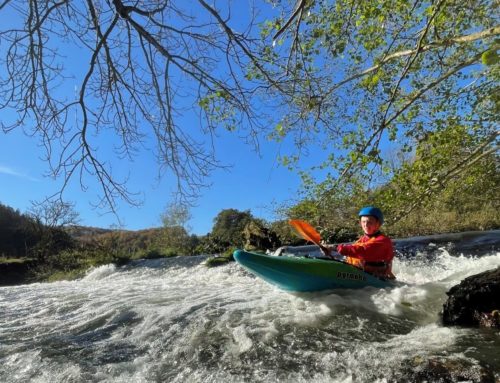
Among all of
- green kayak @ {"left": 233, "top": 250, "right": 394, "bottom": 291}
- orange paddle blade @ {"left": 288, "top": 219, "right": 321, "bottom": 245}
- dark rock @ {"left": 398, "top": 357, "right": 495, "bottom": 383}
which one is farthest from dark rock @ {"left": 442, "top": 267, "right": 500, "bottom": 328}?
orange paddle blade @ {"left": 288, "top": 219, "right": 321, "bottom": 245}

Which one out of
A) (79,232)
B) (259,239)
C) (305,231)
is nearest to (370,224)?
(305,231)

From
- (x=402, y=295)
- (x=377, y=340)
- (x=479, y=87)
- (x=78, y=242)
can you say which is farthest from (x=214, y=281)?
(x=78, y=242)

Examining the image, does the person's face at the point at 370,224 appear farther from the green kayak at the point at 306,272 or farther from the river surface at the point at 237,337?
the river surface at the point at 237,337

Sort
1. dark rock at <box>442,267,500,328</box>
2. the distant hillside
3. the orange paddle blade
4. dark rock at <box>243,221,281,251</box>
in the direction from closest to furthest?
1. dark rock at <box>442,267,500,328</box>
2. the distant hillside
3. the orange paddle blade
4. dark rock at <box>243,221,281,251</box>

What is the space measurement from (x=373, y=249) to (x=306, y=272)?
108 cm

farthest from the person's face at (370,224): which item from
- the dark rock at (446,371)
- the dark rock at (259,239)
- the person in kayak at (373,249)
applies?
the dark rock at (259,239)

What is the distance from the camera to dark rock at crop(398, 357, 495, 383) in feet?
8.65

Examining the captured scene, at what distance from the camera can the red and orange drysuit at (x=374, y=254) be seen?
5672 millimetres

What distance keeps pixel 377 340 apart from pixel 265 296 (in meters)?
2.51

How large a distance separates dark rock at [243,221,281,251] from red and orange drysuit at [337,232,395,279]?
790 cm

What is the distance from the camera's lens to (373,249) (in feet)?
18.8

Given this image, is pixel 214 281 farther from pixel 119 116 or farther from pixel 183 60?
pixel 183 60

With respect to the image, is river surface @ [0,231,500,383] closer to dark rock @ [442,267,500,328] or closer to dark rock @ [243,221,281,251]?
dark rock @ [442,267,500,328]

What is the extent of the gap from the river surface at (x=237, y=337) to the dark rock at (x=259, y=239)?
674 cm
